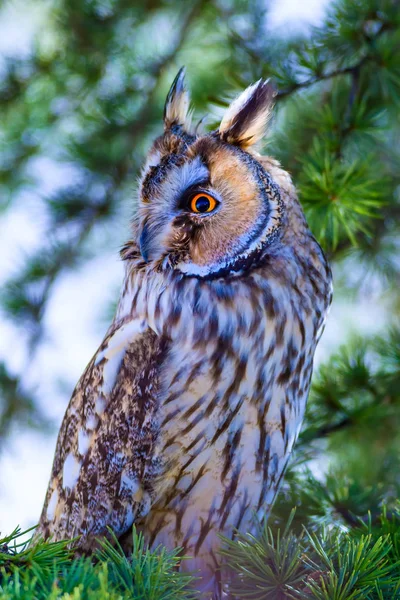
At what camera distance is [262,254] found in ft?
5.47

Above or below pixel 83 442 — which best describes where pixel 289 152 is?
above

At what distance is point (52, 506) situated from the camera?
1698 millimetres

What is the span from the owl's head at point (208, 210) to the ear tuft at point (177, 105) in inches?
5.0

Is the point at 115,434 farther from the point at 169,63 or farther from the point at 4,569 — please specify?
the point at 169,63

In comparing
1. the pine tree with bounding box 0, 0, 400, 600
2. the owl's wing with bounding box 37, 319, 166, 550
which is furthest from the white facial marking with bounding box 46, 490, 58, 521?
the pine tree with bounding box 0, 0, 400, 600

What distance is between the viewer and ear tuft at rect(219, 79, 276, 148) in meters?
1.73

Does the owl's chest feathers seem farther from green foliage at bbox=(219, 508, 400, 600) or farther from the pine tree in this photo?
green foliage at bbox=(219, 508, 400, 600)

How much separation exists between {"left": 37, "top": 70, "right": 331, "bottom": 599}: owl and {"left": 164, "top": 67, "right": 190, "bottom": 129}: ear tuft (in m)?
0.08

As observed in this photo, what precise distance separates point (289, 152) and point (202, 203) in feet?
2.17

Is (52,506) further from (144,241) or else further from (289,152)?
(289,152)

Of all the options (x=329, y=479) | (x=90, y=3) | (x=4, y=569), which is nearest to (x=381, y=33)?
(x=90, y=3)

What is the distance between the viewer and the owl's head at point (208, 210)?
1614mm

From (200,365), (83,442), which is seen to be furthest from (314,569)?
(83,442)

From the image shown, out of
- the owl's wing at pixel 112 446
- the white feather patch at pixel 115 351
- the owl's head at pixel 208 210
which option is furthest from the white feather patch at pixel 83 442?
the owl's head at pixel 208 210
